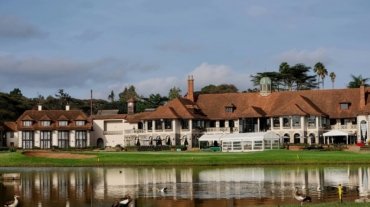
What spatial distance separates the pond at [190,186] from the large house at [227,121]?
114 ft

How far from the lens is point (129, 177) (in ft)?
159

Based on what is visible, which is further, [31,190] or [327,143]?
[327,143]

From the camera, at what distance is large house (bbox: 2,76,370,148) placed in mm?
89312

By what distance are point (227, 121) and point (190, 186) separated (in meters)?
56.9

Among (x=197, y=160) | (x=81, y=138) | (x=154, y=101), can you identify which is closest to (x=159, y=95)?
(x=154, y=101)

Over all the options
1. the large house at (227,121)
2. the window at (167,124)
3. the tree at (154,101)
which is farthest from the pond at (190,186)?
the tree at (154,101)

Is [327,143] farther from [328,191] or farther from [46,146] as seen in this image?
[328,191]

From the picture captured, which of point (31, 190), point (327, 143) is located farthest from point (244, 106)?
point (31, 190)

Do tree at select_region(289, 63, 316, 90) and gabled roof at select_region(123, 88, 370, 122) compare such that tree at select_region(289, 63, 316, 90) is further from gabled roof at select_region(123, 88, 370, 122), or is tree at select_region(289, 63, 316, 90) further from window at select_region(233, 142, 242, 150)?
window at select_region(233, 142, 242, 150)

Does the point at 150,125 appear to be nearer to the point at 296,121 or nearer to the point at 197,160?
the point at 296,121

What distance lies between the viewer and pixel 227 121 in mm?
96000

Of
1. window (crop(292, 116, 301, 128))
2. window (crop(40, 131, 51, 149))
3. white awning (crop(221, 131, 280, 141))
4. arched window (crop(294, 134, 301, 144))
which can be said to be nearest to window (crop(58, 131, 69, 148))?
window (crop(40, 131, 51, 149))

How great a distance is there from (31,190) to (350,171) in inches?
918

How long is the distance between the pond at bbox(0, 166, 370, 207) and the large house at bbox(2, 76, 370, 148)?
34778 mm
